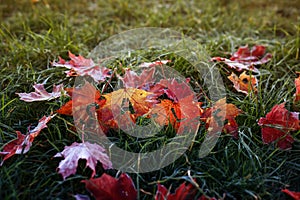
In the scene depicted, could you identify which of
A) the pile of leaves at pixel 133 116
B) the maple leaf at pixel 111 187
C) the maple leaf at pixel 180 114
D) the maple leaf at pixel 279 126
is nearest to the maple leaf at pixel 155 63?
the pile of leaves at pixel 133 116

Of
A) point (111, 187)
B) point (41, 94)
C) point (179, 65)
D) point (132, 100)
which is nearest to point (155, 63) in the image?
point (179, 65)

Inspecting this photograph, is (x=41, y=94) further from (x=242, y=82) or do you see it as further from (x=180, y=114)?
(x=242, y=82)

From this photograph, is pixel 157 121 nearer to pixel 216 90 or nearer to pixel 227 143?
pixel 227 143

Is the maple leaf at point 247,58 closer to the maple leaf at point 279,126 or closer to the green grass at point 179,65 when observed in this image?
the green grass at point 179,65

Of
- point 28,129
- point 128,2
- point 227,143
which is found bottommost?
point 227,143

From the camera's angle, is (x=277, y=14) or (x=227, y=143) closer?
(x=227, y=143)

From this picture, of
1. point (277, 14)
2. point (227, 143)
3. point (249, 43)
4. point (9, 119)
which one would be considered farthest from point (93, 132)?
point (277, 14)
